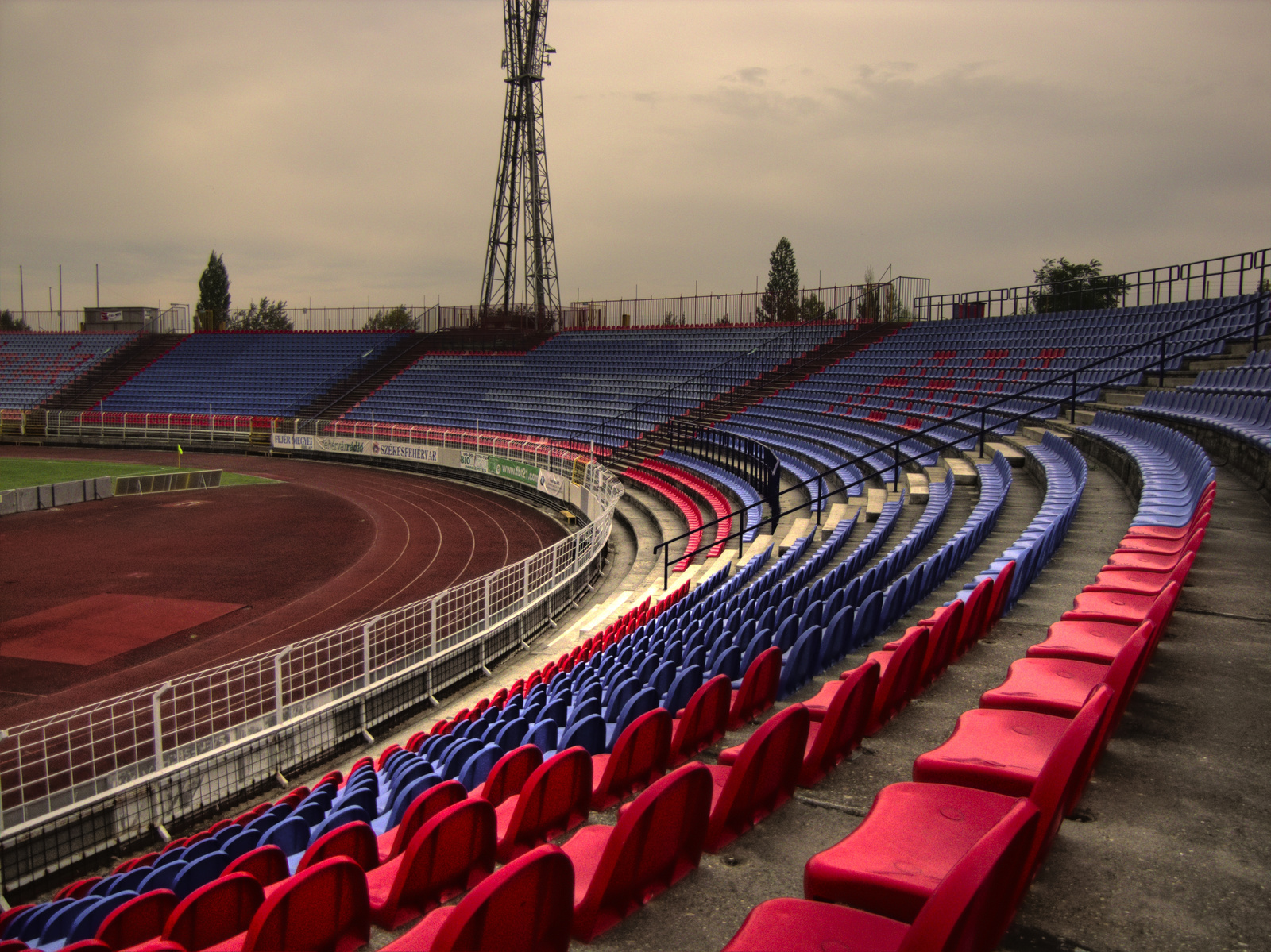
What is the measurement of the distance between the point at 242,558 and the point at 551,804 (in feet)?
61.3

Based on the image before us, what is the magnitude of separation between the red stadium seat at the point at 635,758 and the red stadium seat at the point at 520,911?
1695 mm

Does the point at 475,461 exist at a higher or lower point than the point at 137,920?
lower

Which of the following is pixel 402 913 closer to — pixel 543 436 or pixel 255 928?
pixel 255 928

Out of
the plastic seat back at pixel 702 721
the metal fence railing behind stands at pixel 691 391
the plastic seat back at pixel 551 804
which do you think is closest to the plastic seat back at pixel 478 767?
the plastic seat back at pixel 702 721

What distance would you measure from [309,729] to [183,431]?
128 ft

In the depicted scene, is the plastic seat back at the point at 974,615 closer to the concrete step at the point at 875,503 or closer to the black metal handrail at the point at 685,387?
the concrete step at the point at 875,503

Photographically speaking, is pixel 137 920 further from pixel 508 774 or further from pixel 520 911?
pixel 520 911

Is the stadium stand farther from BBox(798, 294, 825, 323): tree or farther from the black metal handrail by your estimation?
BBox(798, 294, 825, 323): tree

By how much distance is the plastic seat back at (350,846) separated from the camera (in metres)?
3.99

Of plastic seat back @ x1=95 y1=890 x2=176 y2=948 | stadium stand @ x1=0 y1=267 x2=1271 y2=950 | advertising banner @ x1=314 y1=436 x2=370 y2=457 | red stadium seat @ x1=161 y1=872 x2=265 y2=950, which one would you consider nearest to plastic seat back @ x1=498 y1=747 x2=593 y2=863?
stadium stand @ x1=0 y1=267 x2=1271 y2=950

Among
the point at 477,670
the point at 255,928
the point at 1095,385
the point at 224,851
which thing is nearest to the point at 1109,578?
the point at 255,928

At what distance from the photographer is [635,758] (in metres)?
3.95

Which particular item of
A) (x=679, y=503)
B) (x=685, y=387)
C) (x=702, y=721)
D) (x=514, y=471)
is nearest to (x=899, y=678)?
(x=702, y=721)

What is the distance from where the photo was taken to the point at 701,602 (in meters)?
9.91
